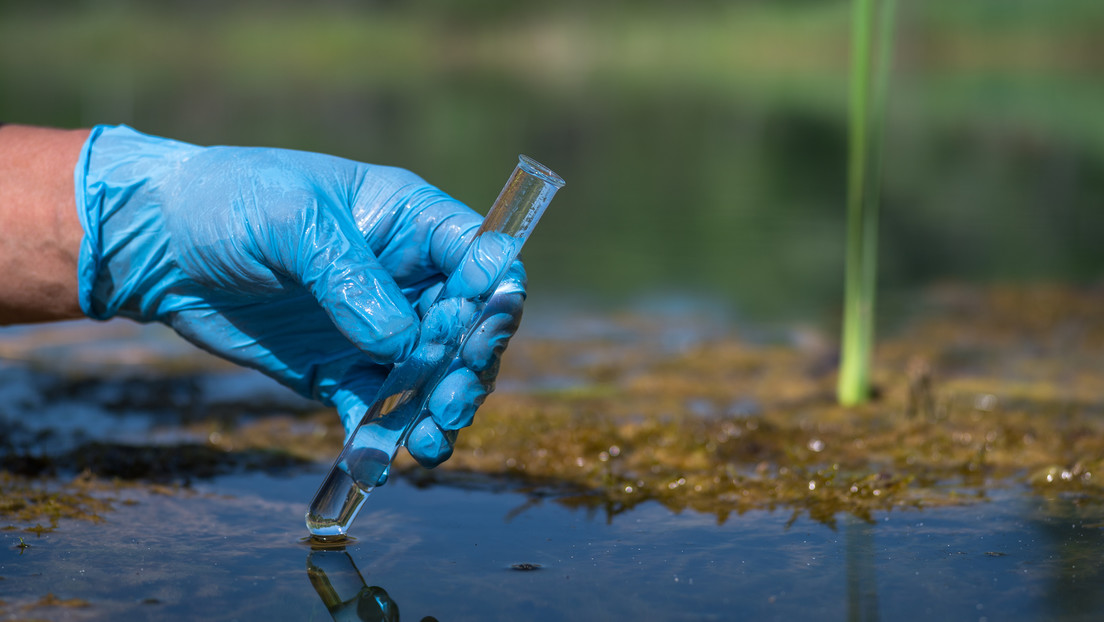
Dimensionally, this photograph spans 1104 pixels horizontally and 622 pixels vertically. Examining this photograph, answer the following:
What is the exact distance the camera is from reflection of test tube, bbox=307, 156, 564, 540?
2.31 m

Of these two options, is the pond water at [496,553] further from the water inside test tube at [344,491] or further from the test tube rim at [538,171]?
the test tube rim at [538,171]

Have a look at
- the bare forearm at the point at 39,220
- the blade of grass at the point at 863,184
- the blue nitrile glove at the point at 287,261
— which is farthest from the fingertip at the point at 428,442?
the blade of grass at the point at 863,184

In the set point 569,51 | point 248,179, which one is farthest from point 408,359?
point 569,51

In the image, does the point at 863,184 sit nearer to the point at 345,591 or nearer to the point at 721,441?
the point at 721,441

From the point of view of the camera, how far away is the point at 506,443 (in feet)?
11.2

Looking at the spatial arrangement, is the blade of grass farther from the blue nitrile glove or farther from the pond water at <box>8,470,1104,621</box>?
the blue nitrile glove

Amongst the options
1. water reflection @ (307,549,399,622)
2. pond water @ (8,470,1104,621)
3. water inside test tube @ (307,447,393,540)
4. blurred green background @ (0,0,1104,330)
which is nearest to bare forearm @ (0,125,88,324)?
pond water @ (8,470,1104,621)

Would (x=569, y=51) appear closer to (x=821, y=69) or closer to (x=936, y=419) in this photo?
(x=821, y=69)

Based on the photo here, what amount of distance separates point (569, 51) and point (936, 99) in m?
22.2

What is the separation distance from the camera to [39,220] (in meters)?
2.65

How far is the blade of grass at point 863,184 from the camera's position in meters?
3.80

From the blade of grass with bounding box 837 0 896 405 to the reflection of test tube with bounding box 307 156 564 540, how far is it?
6.19ft

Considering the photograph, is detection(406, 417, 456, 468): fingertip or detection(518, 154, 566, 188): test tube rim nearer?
detection(518, 154, 566, 188): test tube rim

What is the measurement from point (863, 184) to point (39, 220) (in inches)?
105
